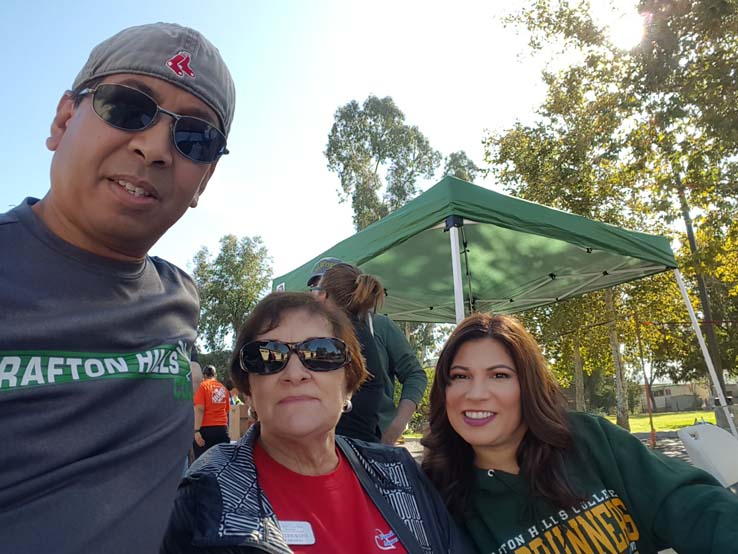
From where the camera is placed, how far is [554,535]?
1791 millimetres

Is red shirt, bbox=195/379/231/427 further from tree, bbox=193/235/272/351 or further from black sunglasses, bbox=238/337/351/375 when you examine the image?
tree, bbox=193/235/272/351

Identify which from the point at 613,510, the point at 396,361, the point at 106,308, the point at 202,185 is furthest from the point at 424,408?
the point at 106,308

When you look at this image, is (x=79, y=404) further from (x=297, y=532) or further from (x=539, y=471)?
(x=539, y=471)

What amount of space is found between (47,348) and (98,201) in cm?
30

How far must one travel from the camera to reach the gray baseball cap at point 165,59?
108cm

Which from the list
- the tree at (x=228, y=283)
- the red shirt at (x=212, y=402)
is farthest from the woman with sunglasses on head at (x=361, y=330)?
the tree at (x=228, y=283)

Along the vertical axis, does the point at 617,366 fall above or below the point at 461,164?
below

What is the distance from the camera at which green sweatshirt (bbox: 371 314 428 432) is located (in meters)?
3.41

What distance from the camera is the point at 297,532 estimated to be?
4.62 feet

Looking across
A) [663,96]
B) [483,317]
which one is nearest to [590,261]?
[663,96]

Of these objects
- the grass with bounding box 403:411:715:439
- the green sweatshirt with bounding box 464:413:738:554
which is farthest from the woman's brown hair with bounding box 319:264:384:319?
the grass with bounding box 403:411:715:439

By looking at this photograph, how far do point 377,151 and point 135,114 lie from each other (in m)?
25.1

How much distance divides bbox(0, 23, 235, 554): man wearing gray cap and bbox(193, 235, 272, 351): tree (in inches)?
1234

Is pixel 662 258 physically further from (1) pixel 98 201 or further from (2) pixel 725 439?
(1) pixel 98 201
